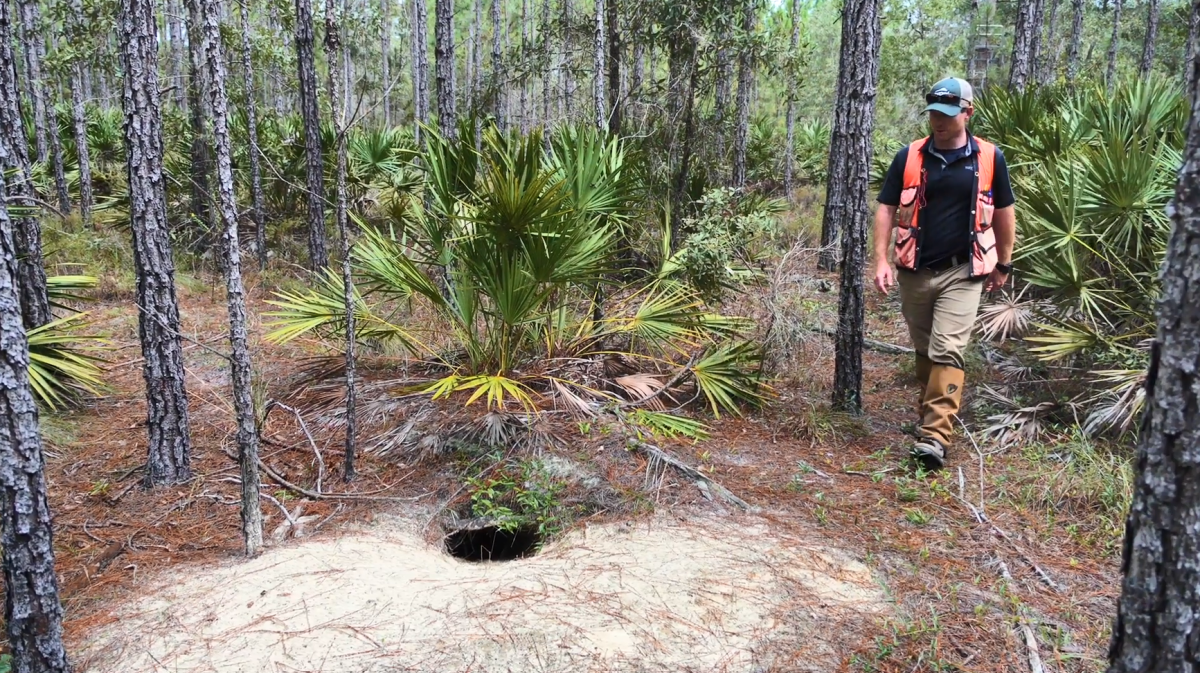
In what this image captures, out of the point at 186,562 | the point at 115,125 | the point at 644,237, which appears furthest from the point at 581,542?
the point at 115,125

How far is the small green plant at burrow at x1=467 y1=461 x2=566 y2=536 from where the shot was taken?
4312mm

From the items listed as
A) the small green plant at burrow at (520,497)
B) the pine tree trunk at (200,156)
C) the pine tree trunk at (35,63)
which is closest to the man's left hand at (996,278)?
the small green plant at burrow at (520,497)

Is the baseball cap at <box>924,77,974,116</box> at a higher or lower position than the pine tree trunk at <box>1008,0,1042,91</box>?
lower

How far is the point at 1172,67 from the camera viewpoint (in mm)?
25359

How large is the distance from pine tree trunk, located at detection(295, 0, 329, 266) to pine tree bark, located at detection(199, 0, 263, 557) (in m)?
6.28

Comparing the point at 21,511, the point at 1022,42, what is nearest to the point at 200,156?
the point at 21,511

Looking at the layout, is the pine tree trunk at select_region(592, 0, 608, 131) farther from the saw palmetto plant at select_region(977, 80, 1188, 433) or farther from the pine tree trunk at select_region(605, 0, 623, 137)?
the saw palmetto plant at select_region(977, 80, 1188, 433)

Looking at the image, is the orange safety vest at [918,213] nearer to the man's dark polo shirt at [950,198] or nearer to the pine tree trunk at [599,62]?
the man's dark polo shirt at [950,198]

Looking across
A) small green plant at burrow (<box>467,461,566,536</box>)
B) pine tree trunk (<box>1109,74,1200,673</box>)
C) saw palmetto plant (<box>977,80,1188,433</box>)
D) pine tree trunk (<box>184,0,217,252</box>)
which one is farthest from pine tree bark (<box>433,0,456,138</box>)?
pine tree trunk (<box>1109,74,1200,673</box>)

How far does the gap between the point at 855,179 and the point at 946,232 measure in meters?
0.76

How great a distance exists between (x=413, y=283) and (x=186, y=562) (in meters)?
2.27

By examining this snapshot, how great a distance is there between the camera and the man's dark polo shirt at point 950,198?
174 inches

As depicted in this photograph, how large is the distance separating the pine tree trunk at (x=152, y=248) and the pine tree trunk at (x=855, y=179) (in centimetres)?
411

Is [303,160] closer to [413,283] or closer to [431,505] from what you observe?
[413,283]
